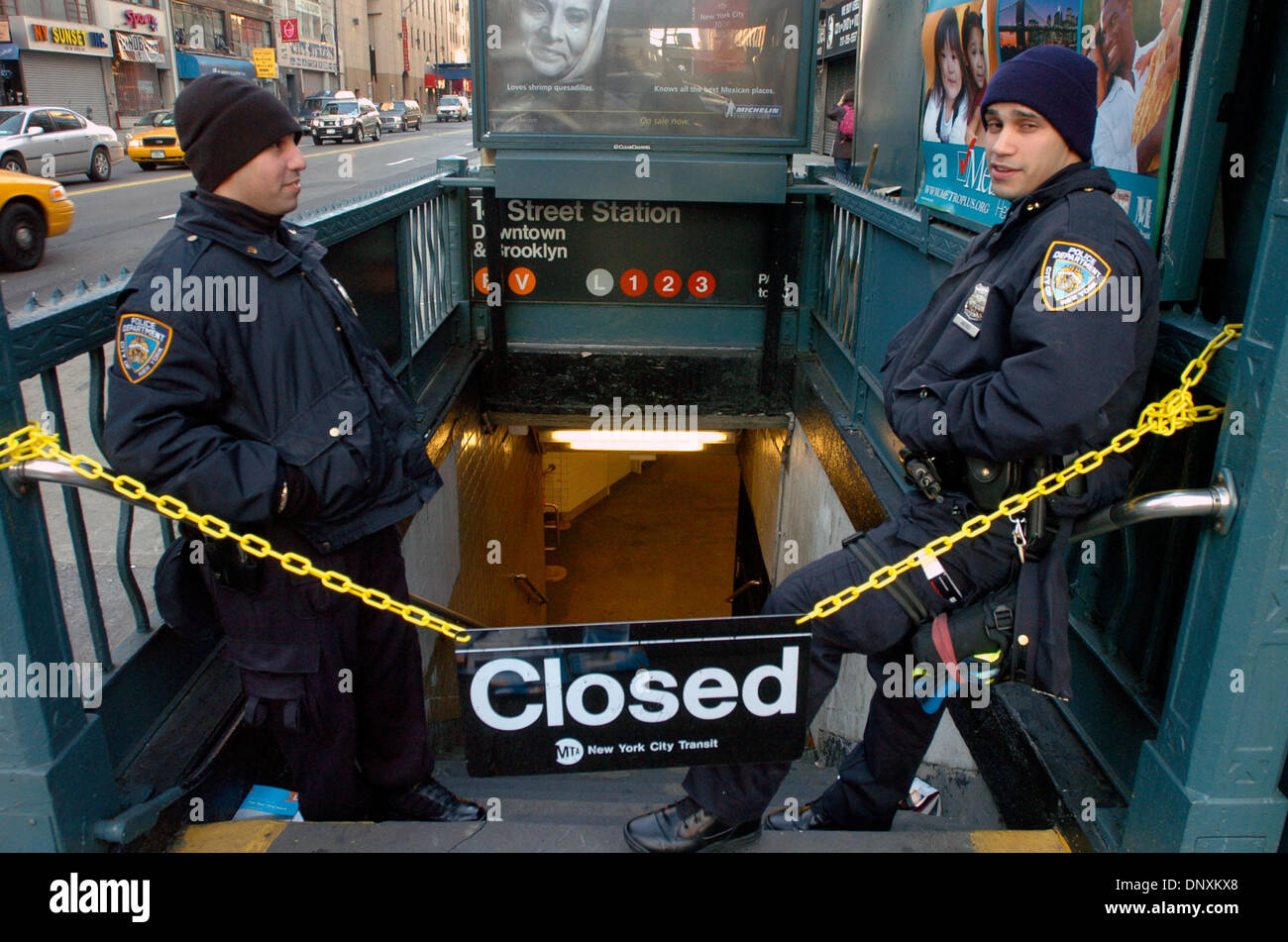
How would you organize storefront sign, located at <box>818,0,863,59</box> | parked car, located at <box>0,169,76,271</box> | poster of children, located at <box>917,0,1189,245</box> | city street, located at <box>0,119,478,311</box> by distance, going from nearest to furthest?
poster of children, located at <box>917,0,1189,245</box> → parked car, located at <box>0,169,76,271</box> → city street, located at <box>0,119,478,311</box> → storefront sign, located at <box>818,0,863,59</box>

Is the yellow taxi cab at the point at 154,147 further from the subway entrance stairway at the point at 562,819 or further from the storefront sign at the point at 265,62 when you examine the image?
the storefront sign at the point at 265,62

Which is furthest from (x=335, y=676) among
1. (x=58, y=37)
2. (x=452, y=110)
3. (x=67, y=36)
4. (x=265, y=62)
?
(x=452, y=110)

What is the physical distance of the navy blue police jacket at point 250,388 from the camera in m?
2.18

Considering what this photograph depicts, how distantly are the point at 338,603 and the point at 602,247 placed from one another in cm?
463

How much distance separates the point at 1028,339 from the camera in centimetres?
215

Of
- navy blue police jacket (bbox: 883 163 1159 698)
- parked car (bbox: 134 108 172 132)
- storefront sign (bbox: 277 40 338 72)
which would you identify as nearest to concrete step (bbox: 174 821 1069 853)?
navy blue police jacket (bbox: 883 163 1159 698)

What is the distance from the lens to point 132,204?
61.1 feet

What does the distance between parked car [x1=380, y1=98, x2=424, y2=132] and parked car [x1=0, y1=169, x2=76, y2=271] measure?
35.8 metres

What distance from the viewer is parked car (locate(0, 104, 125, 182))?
59.4 ft

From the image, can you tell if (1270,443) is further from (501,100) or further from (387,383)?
(501,100)

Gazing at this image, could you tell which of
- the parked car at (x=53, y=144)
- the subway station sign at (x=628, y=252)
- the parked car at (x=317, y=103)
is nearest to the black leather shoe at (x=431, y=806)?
the subway station sign at (x=628, y=252)

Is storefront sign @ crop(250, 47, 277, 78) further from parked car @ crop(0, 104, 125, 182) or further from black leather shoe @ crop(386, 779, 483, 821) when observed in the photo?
black leather shoe @ crop(386, 779, 483, 821)

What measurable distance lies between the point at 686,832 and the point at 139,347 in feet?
6.13
